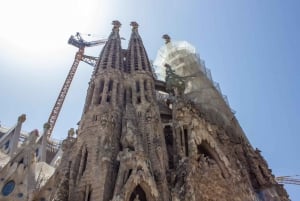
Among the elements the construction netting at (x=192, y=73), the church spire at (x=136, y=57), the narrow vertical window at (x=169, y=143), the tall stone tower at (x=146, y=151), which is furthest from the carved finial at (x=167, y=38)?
the narrow vertical window at (x=169, y=143)

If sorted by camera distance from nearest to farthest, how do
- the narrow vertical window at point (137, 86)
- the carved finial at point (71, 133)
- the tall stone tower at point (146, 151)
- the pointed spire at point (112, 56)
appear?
the tall stone tower at point (146, 151)
the carved finial at point (71, 133)
the narrow vertical window at point (137, 86)
the pointed spire at point (112, 56)

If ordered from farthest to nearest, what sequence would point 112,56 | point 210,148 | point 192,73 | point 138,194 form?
point 192,73 → point 112,56 → point 210,148 → point 138,194

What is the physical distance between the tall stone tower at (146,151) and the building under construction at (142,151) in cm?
5

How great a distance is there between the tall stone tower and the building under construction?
0.17ft

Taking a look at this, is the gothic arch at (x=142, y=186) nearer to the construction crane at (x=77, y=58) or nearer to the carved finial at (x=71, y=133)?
the carved finial at (x=71, y=133)

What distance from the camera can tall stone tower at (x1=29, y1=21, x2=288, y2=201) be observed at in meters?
14.9

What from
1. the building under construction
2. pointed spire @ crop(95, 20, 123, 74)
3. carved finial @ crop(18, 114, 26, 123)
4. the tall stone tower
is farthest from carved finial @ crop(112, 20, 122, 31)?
carved finial @ crop(18, 114, 26, 123)

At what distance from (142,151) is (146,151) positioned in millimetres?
1195

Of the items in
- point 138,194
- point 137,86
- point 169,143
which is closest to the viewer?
point 138,194

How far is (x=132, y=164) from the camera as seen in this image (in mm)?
15164

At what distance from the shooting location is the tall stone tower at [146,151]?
48.9 ft

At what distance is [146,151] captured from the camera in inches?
675

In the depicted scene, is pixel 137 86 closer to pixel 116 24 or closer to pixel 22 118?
pixel 116 24

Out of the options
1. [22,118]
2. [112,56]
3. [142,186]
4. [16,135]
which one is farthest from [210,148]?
[22,118]
